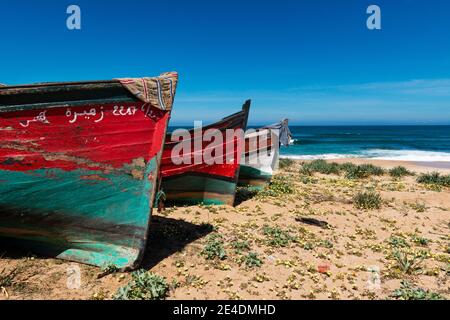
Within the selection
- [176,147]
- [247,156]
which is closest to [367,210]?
[247,156]

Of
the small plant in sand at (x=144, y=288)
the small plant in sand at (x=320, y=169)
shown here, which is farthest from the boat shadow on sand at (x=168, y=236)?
the small plant in sand at (x=320, y=169)

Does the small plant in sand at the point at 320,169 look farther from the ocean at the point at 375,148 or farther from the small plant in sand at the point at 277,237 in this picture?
the ocean at the point at 375,148

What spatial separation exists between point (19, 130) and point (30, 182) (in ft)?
2.72

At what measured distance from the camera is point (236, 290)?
4.86 metres

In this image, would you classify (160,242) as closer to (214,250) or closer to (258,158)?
(214,250)

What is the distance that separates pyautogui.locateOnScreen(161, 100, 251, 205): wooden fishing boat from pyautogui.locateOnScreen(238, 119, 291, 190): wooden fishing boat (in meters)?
1.51

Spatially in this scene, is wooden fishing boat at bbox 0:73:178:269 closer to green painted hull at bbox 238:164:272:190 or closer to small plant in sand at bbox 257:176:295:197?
small plant in sand at bbox 257:176:295:197

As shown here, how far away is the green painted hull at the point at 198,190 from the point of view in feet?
30.0

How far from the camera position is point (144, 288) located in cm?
463

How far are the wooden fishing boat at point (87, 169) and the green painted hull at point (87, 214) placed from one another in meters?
0.02

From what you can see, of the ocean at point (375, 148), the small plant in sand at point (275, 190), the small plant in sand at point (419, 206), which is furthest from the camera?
the ocean at point (375, 148)

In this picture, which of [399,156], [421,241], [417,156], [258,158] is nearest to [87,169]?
[421,241]

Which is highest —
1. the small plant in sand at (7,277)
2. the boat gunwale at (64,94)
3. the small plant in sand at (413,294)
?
the boat gunwale at (64,94)
